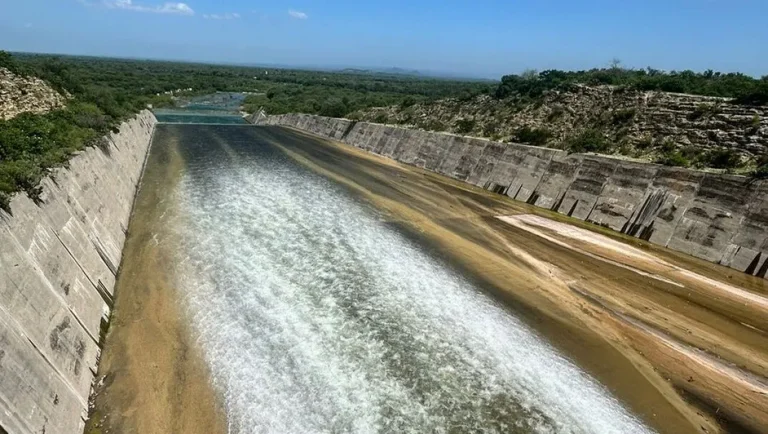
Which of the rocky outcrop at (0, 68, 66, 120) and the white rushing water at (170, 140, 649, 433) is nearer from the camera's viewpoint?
the white rushing water at (170, 140, 649, 433)

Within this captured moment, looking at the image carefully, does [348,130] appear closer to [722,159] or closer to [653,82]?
[653,82]

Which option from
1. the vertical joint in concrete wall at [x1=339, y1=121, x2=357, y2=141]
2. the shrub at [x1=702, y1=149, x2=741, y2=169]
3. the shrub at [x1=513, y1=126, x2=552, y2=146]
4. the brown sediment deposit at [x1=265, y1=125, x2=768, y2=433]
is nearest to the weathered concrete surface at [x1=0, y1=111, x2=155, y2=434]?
the brown sediment deposit at [x1=265, y1=125, x2=768, y2=433]

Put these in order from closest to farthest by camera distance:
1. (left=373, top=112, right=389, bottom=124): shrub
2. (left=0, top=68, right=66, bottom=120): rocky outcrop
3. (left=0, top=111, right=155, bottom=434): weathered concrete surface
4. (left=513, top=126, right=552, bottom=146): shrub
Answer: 1. (left=0, top=111, right=155, bottom=434): weathered concrete surface
2. (left=0, top=68, right=66, bottom=120): rocky outcrop
3. (left=513, top=126, right=552, bottom=146): shrub
4. (left=373, top=112, right=389, bottom=124): shrub

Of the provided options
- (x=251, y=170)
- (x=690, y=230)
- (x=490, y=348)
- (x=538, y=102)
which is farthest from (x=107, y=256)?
(x=538, y=102)

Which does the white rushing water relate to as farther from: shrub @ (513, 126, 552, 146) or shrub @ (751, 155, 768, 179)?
shrub @ (513, 126, 552, 146)

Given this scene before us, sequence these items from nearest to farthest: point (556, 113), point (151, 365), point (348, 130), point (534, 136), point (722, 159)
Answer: point (151, 365) < point (722, 159) < point (534, 136) < point (556, 113) < point (348, 130)

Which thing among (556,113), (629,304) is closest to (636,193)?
(629,304)

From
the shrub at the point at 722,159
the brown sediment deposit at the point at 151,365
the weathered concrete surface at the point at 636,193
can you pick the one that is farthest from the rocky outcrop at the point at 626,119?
the brown sediment deposit at the point at 151,365
